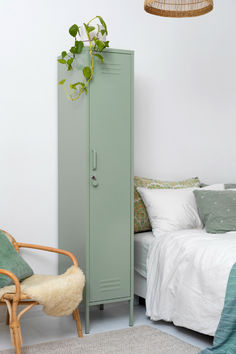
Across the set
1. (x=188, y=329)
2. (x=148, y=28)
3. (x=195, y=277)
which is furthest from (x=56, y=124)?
(x=188, y=329)

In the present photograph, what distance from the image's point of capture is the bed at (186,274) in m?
2.75

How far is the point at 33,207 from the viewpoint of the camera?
3.41 meters

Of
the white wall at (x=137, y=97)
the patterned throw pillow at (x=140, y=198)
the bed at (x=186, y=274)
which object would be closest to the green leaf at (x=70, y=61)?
the white wall at (x=137, y=97)

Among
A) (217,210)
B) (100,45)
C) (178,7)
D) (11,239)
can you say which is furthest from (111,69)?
(11,239)

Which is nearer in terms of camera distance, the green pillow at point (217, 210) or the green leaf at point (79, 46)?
the green leaf at point (79, 46)

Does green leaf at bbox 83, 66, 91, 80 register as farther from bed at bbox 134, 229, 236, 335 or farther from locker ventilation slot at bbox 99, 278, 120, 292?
locker ventilation slot at bbox 99, 278, 120, 292

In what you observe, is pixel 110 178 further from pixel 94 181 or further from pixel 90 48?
pixel 90 48

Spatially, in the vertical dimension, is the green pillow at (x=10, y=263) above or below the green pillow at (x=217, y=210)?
below

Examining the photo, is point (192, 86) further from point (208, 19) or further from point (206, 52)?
point (208, 19)

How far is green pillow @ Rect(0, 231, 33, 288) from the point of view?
9.21 ft

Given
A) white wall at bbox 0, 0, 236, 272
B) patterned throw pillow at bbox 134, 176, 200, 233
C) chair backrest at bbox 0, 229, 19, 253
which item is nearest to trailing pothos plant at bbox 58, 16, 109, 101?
white wall at bbox 0, 0, 236, 272

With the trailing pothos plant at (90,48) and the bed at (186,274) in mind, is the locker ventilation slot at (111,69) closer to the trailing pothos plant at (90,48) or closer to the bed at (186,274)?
the trailing pothos plant at (90,48)

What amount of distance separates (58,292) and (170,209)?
1119mm

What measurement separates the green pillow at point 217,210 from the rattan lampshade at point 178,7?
1296mm
